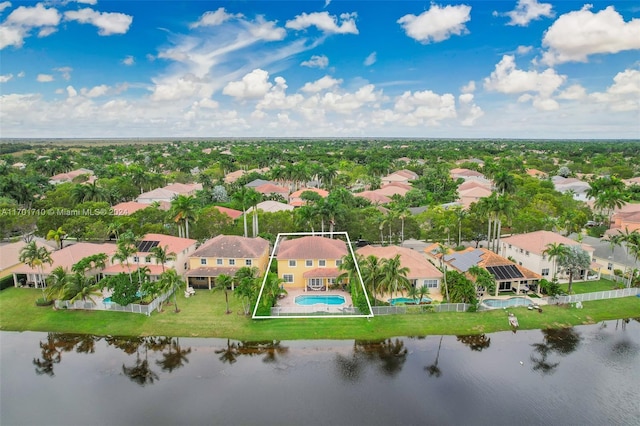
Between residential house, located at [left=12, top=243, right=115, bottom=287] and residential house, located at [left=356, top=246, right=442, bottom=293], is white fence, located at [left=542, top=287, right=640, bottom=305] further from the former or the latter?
residential house, located at [left=12, top=243, right=115, bottom=287]

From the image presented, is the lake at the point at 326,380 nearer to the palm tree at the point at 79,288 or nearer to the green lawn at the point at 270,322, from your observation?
the green lawn at the point at 270,322

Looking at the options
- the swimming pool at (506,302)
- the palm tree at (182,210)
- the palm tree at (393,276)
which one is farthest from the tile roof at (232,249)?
the swimming pool at (506,302)

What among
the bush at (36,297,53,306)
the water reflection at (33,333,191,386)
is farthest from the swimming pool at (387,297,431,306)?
the bush at (36,297,53,306)

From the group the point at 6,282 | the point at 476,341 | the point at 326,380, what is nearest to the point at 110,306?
the point at 6,282

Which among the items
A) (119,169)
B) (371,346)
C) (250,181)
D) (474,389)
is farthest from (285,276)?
(119,169)

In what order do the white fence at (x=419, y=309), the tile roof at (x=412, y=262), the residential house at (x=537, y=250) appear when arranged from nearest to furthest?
1. the white fence at (x=419, y=309)
2. the tile roof at (x=412, y=262)
3. the residential house at (x=537, y=250)

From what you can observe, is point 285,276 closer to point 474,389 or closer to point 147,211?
point 474,389
